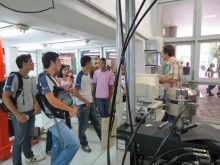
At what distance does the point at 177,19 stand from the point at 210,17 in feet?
2.85

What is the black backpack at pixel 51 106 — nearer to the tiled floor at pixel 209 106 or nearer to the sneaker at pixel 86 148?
the sneaker at pixel 86 148

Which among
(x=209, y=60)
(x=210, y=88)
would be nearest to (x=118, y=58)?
(x=209, y=60)

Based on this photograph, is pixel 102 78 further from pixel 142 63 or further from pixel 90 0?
pixel 90 0

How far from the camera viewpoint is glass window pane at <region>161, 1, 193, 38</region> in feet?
14.3

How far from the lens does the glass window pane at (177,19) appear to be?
437cm

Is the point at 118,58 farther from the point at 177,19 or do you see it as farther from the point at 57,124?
the point at 177,19

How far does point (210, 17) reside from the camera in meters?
4.49

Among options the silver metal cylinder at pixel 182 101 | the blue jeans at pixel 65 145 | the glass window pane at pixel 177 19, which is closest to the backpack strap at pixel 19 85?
the blue jeans at pixel 65 145

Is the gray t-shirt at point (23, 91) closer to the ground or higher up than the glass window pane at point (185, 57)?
closer to the ground

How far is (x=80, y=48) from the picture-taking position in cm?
673

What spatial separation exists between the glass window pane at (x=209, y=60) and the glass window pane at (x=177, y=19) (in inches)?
20.5

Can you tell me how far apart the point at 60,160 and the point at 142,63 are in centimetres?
288

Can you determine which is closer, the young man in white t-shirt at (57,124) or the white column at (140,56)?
the young man in white t-shirt at (57,124)

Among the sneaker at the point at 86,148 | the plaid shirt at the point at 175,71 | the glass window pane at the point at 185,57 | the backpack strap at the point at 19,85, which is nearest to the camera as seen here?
the backpack strap at the point at 19,85
